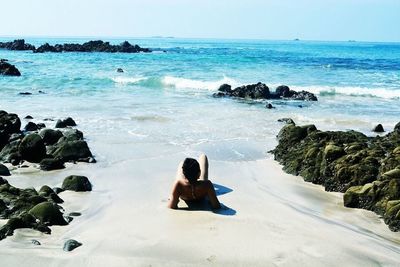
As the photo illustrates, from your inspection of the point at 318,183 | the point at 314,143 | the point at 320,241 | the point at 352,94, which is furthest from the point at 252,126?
the point at 352,94

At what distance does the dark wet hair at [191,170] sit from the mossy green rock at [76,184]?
2529 mm

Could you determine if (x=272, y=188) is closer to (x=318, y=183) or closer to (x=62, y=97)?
(x=318, y=183)

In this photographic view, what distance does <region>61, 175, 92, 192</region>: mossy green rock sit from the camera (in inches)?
359

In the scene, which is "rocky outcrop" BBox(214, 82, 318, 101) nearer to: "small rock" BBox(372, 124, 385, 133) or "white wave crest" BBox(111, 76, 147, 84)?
"white wave crest" BBox(111, 76, 147, 84)

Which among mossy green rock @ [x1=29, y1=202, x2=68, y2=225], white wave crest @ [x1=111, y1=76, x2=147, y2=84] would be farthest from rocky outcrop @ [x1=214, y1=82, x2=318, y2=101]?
mossy green rock @ [x1=29, y1=202, x2=68, y2=225]

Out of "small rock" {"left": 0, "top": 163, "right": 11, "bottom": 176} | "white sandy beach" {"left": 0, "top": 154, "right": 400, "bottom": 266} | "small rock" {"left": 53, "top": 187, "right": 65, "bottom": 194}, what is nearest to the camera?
"white sandy beach" {"left": 0, "top": 154, "right": 400, "bottom": 266}

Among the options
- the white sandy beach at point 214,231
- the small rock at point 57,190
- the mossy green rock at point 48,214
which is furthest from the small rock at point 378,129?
the mossy green rock at point 48,214

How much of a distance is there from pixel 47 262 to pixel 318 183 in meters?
6.12

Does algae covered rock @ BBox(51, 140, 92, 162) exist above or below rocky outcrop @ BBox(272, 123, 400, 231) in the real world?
below

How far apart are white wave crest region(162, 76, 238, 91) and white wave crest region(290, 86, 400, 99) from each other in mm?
4965

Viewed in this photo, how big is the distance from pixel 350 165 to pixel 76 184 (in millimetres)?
5259

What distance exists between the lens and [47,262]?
5.57m

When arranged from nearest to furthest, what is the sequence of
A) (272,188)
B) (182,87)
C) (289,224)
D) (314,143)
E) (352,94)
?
(289,224), (272,188), (314,143), (352,94), (182,87)

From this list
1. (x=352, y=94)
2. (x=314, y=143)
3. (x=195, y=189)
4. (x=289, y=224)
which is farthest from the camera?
(x=352, y=94)
